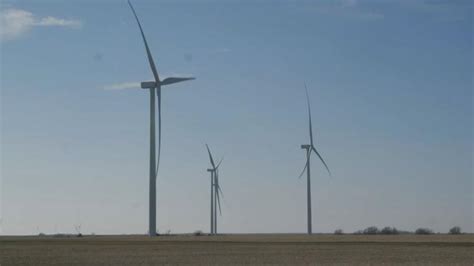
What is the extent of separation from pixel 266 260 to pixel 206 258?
167 inches

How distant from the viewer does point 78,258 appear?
49.9 m

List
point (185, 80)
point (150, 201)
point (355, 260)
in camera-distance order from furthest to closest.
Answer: point (185, 80) → point (150, 201) → point (355, 260)

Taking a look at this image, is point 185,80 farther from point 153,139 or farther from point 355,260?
point 355,260

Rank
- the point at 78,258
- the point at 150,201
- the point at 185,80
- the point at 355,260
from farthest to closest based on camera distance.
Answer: the point at 185,80 → the point at 150,201 → the point at 78,258 → the point at 355,260

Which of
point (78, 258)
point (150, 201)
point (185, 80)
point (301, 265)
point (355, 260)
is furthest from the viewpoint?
point (185, 80)

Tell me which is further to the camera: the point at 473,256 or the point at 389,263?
the point at 473,256

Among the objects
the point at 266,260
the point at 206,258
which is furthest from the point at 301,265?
the point at 206,258

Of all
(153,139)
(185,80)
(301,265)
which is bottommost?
(301,265)

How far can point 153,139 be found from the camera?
93375 mm

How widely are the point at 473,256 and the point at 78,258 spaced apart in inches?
953

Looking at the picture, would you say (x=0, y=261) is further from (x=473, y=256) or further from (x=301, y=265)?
(x=473, y=256)

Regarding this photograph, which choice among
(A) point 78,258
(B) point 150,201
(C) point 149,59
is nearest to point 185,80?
(C) point 149,59

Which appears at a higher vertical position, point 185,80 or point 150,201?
point 185,80

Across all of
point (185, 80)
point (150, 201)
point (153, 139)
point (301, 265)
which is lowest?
point (301, 265)
